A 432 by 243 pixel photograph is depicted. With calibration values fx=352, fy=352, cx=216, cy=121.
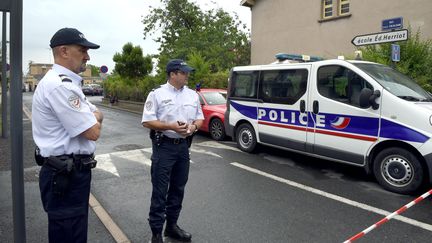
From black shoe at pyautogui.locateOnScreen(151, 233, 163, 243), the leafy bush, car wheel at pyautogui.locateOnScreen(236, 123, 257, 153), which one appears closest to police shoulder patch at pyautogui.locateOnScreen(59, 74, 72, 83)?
black shoe at pyautogui.locateOnScreen(151, 233, 163, 243)

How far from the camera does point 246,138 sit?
7.99 meters

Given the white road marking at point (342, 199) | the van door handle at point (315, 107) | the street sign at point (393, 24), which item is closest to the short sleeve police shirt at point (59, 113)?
the white road marking at point (342, 199)

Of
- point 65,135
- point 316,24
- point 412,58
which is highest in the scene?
point 316,24

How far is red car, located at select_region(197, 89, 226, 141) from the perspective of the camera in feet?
31.8

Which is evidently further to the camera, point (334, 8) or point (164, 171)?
point (334, 8)

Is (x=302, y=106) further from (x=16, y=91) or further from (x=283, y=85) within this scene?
(x=16, y=91)

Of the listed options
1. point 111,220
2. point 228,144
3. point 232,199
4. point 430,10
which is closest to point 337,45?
point 430,10

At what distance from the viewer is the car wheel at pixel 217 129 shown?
31.7 feet

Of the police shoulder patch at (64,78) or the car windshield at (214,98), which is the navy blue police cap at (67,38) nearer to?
the police shoulder patch at (64,78)

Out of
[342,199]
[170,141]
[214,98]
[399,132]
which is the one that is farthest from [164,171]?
[214,98]

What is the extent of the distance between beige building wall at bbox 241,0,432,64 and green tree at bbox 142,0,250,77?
4.38 m

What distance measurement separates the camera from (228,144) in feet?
30.0

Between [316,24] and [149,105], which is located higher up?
[316,24]

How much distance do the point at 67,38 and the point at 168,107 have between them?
134cm
